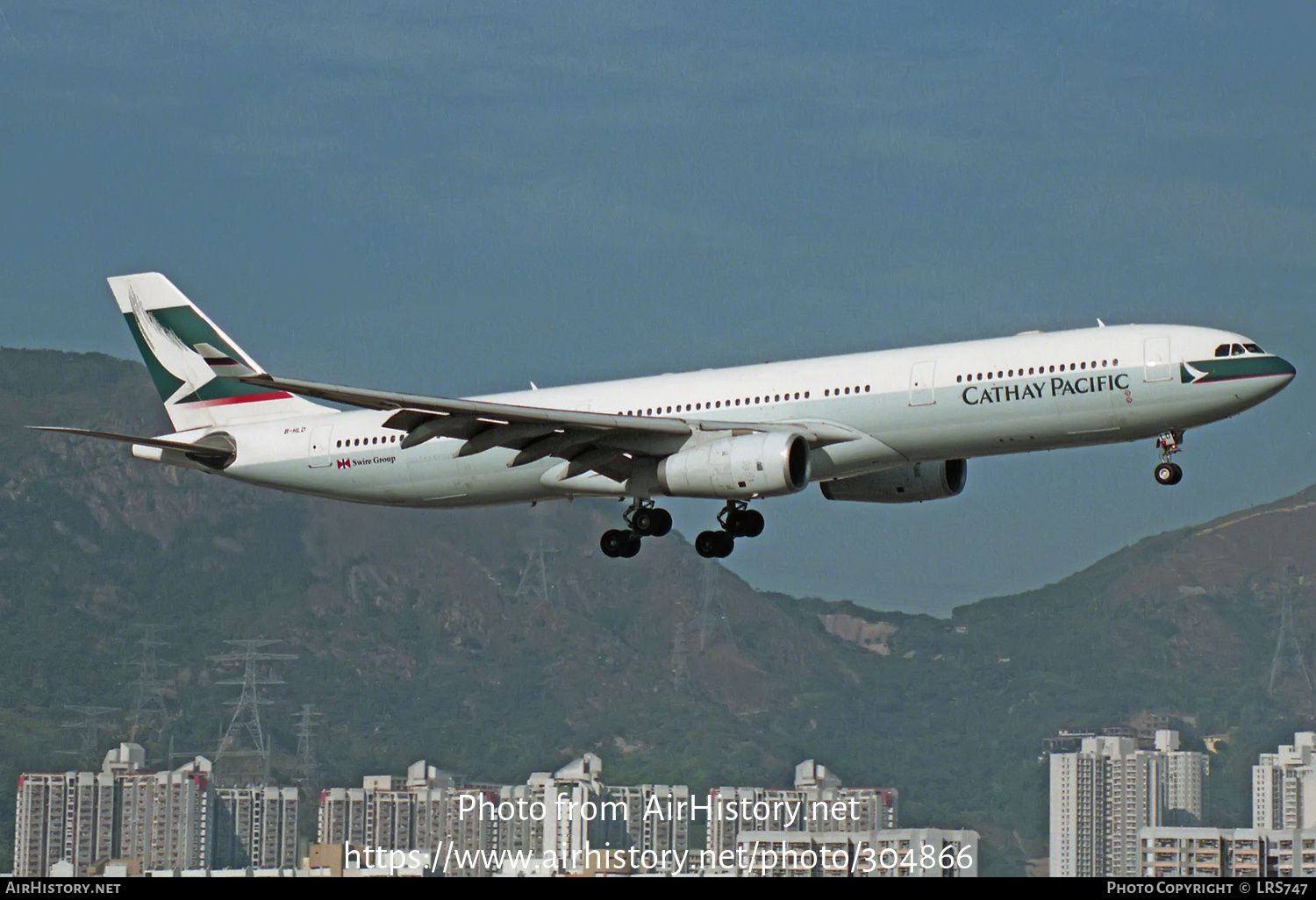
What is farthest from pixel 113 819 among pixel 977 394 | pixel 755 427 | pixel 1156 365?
pixel 1156 365

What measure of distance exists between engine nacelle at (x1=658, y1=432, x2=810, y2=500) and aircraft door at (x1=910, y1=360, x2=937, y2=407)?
2.82 metres

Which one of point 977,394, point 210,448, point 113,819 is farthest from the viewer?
point 113,819

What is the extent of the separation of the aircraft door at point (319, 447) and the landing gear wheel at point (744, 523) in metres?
11.3

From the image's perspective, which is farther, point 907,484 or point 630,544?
point 630,544

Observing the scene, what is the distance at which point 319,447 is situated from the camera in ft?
174

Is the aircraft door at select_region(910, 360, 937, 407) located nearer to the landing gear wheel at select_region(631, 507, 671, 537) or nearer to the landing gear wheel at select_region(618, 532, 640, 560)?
the landing gear wheel at select_region(631, 507, 671, 537)

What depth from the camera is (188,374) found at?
5747 cm

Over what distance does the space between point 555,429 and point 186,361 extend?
53.1 ft

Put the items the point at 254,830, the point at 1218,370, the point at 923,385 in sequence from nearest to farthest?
the point at 1218,370, the point at 923,385, the point at 254,830

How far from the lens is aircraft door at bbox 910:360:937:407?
44469 millimetres

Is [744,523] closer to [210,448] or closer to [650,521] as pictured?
[650,521]

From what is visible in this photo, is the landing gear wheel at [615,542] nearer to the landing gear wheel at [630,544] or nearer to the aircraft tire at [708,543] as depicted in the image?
the landing gear wheel at [630,544]

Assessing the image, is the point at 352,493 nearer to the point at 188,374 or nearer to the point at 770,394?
the point at 188,374
